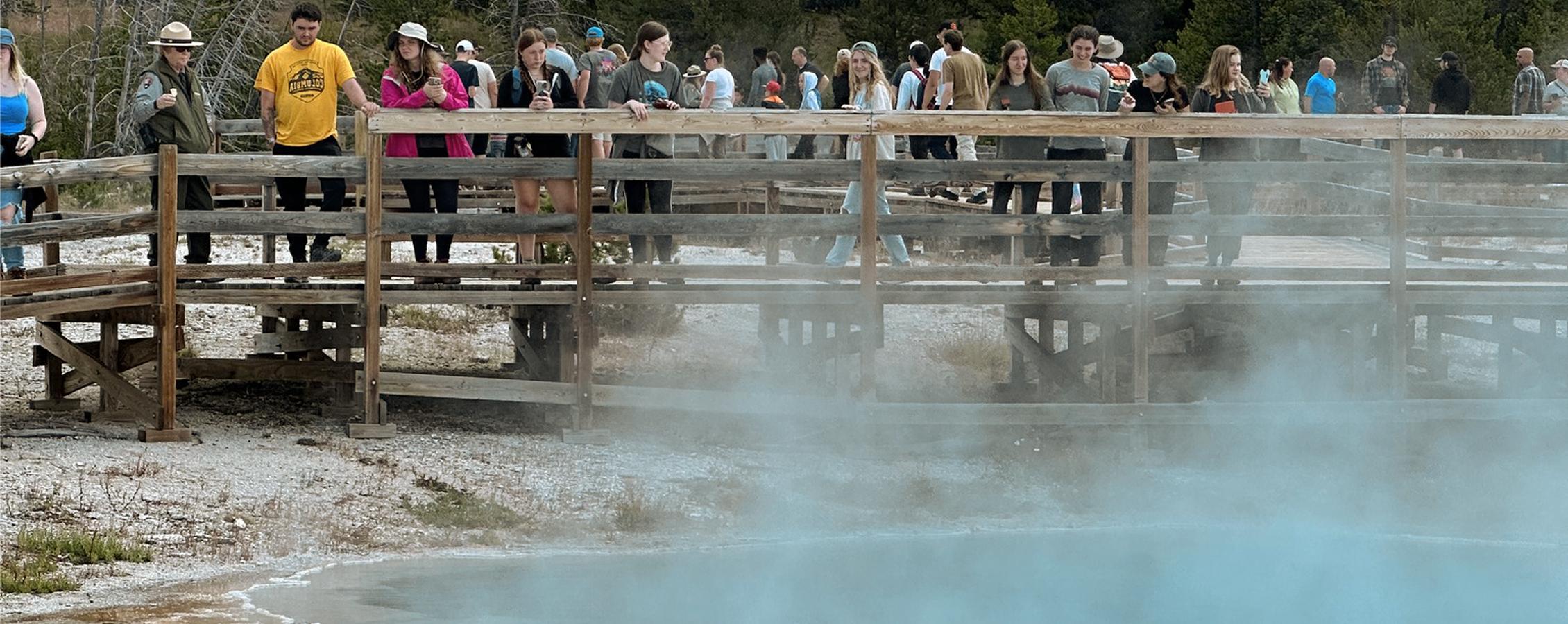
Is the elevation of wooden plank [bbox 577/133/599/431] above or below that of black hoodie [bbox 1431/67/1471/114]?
below

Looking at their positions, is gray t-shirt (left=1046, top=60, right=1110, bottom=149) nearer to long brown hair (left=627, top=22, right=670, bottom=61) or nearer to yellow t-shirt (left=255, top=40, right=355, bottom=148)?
long brown hair (left=627, top=22, right=670, bottom=61)

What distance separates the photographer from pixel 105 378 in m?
11.6

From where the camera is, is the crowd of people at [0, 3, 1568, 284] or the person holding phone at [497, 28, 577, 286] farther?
the person holding phone at [497, 28, 577, 286]

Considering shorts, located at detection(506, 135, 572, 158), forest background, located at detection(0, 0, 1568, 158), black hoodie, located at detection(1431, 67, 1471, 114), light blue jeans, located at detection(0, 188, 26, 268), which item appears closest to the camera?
light blue jeans, located at detection(0, 188, 26, 268)

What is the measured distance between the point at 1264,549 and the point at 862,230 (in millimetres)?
2846

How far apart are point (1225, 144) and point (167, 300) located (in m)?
6.26

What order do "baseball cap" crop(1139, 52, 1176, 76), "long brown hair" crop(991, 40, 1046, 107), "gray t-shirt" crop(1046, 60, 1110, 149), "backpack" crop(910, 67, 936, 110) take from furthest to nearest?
"backpack" crop(910, 67, 936, 110) < "gray t-shirt" crop(1046, 60, 1110, 149) < "long brown hair" crop(991, 40, 1046, 107) < "baseball cap" crop(1139, 52, 1176, 76)

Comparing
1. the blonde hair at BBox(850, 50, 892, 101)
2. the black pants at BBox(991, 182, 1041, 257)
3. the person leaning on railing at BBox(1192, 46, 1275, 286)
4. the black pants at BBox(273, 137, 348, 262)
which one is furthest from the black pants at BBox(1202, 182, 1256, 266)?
the black pants at BBox(273, 137, 348, 262)

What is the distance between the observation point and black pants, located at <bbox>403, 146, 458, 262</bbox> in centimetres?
1219

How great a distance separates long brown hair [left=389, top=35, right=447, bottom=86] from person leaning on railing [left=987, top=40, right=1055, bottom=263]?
3.43m

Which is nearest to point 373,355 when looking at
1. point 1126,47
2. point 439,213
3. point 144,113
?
point 439,213

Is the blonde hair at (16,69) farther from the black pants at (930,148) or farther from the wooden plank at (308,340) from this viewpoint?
the black pants at (930,148)

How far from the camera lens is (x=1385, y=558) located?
10461 millimetres

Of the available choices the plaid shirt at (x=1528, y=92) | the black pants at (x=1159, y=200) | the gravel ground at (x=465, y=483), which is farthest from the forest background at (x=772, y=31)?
the black pants at (x=1159, y=200)
